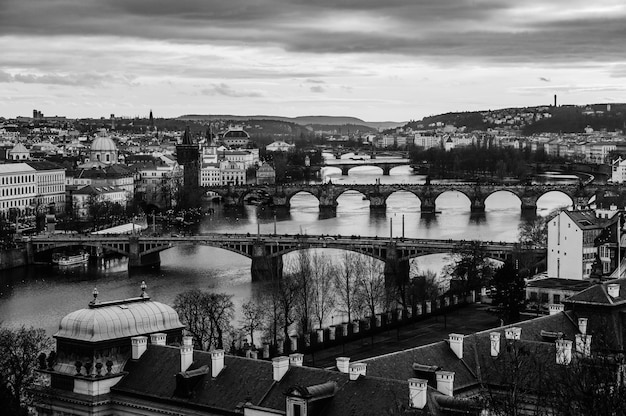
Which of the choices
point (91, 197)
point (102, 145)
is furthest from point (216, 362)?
point (102, 145)

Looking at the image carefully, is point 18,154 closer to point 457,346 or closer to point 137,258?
point 137,258

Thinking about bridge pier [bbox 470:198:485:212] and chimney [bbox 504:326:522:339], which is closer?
chimney [bbox 504:326:522:339]

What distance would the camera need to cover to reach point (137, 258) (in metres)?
54.1

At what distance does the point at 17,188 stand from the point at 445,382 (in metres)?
60.9

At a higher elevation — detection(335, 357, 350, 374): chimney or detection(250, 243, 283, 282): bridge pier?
detection(335, 357, 350, 374): chimney

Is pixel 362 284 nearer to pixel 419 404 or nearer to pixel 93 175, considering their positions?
pixel 419 404

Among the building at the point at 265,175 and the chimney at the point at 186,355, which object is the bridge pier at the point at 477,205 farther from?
the chimney at the point at 186,355

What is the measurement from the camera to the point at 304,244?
52.4m

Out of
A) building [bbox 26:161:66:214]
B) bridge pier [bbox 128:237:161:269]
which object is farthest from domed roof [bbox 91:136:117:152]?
bridge pier [bbox 128:237:161:269]

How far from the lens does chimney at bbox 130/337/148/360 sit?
21062 millimetres

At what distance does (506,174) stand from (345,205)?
3293 centimetres

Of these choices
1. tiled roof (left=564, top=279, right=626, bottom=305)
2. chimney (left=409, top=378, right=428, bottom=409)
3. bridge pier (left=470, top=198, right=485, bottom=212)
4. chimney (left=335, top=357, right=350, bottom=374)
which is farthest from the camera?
bridge pier (left=470, top=198, right=485, bottom=212)

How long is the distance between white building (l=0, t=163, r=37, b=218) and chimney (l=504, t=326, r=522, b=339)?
53.1 m

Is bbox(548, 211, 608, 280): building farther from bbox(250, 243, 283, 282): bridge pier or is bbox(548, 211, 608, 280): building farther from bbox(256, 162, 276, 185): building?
bbox(256, 162, 276, 185): building
